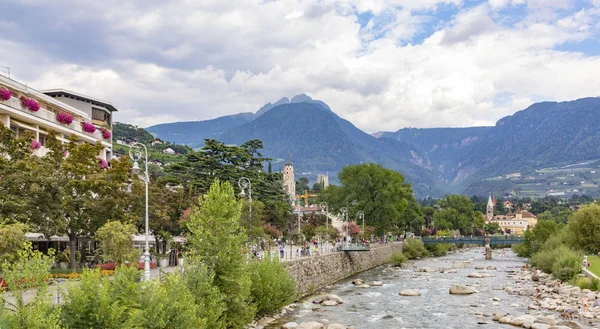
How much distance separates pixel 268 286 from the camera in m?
35.1

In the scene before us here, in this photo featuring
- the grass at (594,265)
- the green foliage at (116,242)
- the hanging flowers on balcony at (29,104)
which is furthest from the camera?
the grass at (594,265)

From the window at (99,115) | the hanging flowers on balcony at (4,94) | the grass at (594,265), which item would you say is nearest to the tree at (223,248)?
the hanging flowers on balcony at (4,94)

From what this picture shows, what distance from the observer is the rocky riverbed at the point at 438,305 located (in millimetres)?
36438

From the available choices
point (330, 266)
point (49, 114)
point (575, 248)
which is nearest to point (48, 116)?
point (49, 114)

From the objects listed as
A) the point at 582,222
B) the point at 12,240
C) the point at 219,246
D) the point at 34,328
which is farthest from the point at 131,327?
the point at 582,222

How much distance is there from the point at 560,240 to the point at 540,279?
14764 mm

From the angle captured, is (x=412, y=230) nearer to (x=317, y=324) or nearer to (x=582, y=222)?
(x=582, y=222)

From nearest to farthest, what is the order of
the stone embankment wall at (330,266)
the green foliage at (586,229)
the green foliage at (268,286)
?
the green foliage at (268,286) → the stone embankment wall at (330,266) → the green foliage at (586,229)

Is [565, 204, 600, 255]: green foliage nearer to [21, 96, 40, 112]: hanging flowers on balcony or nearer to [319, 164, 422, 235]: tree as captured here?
[319, 164, 422, 235]: tree

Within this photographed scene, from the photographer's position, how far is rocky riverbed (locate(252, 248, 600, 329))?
120 feet

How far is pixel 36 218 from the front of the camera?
117 ft

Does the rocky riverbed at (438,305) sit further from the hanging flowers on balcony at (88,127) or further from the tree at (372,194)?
the tree at (372,194)

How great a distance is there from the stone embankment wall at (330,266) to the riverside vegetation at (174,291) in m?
12.3

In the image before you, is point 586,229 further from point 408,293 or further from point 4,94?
point 4,94
